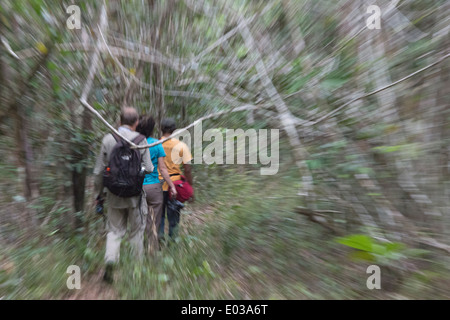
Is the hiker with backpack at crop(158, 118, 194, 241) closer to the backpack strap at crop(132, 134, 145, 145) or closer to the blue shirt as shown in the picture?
the blue shirt

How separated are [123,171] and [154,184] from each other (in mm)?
638

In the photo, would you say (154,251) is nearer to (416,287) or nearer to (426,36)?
(416,287)

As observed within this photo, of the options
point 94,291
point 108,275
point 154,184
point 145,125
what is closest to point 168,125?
point 145,125

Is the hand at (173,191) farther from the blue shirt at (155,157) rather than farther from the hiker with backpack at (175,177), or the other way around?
the blue shirt at (155,157)

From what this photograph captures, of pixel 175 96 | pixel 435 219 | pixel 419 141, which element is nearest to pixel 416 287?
pixel 435 219

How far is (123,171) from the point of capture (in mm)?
2398

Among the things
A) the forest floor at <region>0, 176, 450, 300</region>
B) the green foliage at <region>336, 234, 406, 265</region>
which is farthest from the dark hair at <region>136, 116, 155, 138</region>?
the green foliage at <region>336, 234, 406, 265</region>

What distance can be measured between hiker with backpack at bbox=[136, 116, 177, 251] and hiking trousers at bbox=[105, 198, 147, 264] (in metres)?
0.30

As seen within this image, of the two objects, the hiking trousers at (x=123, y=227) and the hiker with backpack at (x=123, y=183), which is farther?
the hiking trousers at (x=123, y=227)

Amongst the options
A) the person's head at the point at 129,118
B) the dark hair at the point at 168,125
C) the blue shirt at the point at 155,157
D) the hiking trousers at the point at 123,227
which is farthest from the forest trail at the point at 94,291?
the dark hair at the point at 168,125

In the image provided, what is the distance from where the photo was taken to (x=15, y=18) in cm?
222

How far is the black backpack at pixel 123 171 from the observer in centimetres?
238

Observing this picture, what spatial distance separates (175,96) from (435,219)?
15.1 ft

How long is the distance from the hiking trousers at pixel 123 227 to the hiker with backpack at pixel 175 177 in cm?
44
